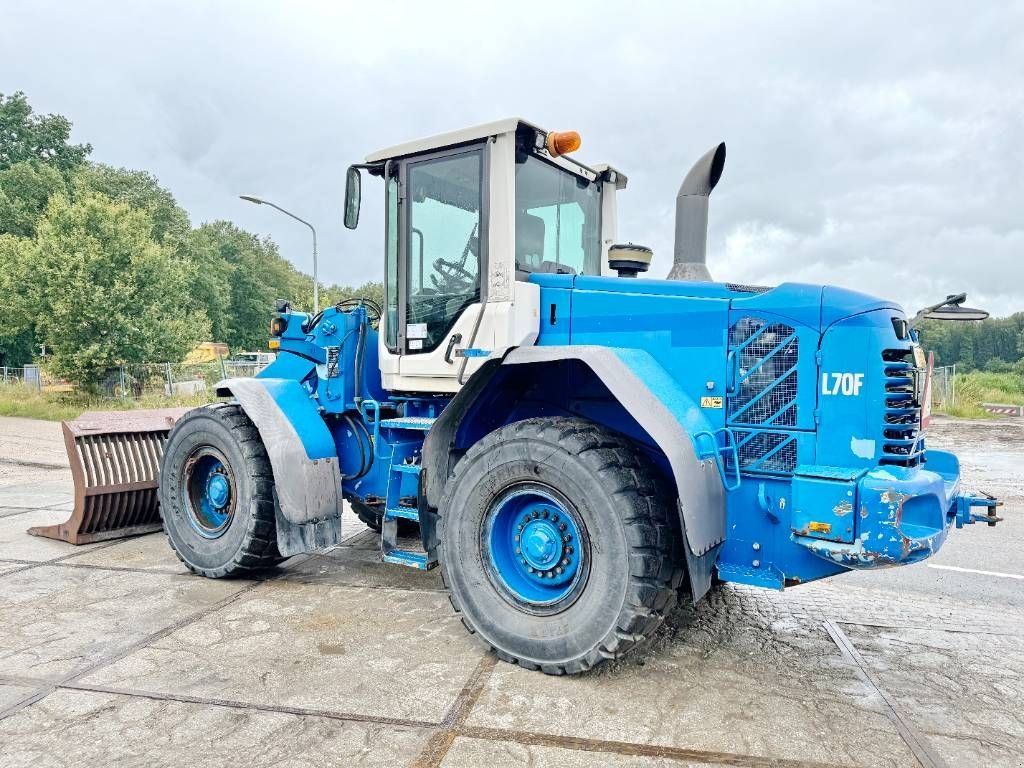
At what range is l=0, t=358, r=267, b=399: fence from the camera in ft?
75.5

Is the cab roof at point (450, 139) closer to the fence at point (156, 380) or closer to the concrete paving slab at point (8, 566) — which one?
the concrete paving slab at point (8, 566)

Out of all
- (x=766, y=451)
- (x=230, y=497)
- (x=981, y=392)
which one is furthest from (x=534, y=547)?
(x=981, y=392)

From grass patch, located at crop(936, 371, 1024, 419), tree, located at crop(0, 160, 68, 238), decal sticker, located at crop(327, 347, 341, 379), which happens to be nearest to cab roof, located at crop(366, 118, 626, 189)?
decal sticker, located at crop(327, 347, 341, 379)

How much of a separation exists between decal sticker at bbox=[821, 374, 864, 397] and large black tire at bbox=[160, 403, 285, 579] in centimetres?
357

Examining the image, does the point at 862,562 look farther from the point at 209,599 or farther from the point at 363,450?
the point at 209,599

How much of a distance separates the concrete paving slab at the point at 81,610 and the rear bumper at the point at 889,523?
3.64 metres

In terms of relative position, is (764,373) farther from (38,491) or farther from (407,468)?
(38,491)

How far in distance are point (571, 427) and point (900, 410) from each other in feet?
4.94

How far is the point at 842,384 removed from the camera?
3.30 m

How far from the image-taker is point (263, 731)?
118 inches

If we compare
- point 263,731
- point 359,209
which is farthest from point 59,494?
point 263,731

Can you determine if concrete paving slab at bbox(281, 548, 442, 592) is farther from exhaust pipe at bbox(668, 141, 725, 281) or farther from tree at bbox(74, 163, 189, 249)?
tree at bbox(74, 163, 189, 249)

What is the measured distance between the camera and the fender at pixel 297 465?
4.75m

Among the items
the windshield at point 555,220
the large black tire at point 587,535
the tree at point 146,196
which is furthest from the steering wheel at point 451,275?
the tree at point 146,196
